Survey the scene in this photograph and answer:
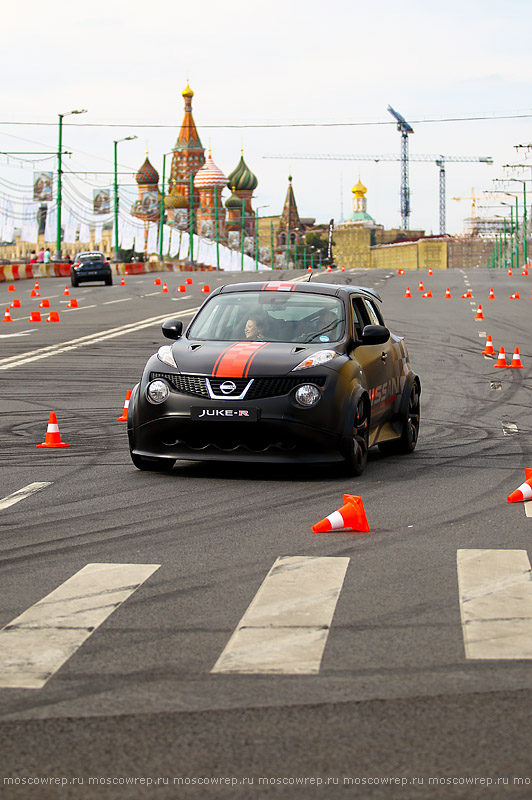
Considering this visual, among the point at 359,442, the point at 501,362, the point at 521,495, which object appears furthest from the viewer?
the point at 501,362

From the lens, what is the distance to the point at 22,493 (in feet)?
31.0

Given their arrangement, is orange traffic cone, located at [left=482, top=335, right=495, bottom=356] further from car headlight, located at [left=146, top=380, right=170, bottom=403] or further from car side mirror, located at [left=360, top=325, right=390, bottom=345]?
car headlight, located at [left=146, top=380, right=170, bottom=403]

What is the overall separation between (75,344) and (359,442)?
15.4 metres

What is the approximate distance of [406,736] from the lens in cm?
423

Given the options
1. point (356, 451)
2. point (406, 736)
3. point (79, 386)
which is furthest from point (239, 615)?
point (79, 386)

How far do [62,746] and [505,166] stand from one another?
148 m

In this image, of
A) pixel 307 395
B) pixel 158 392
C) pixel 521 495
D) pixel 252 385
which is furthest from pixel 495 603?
pixel 158 392

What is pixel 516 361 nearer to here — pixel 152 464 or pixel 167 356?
pixel 167 356

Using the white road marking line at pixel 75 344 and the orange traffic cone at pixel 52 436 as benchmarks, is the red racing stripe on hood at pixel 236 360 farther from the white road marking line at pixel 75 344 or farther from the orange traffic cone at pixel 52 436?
the white road marking line at pixel 75 344

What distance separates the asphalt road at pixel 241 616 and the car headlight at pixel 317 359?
3.04 feet

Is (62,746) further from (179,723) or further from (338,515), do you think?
(338,515)

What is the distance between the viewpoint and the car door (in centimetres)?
1100

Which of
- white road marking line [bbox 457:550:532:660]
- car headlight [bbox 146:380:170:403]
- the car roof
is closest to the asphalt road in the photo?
white road marking line [bbox 457:550:532:660]

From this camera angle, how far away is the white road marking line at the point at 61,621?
16.4 feet
